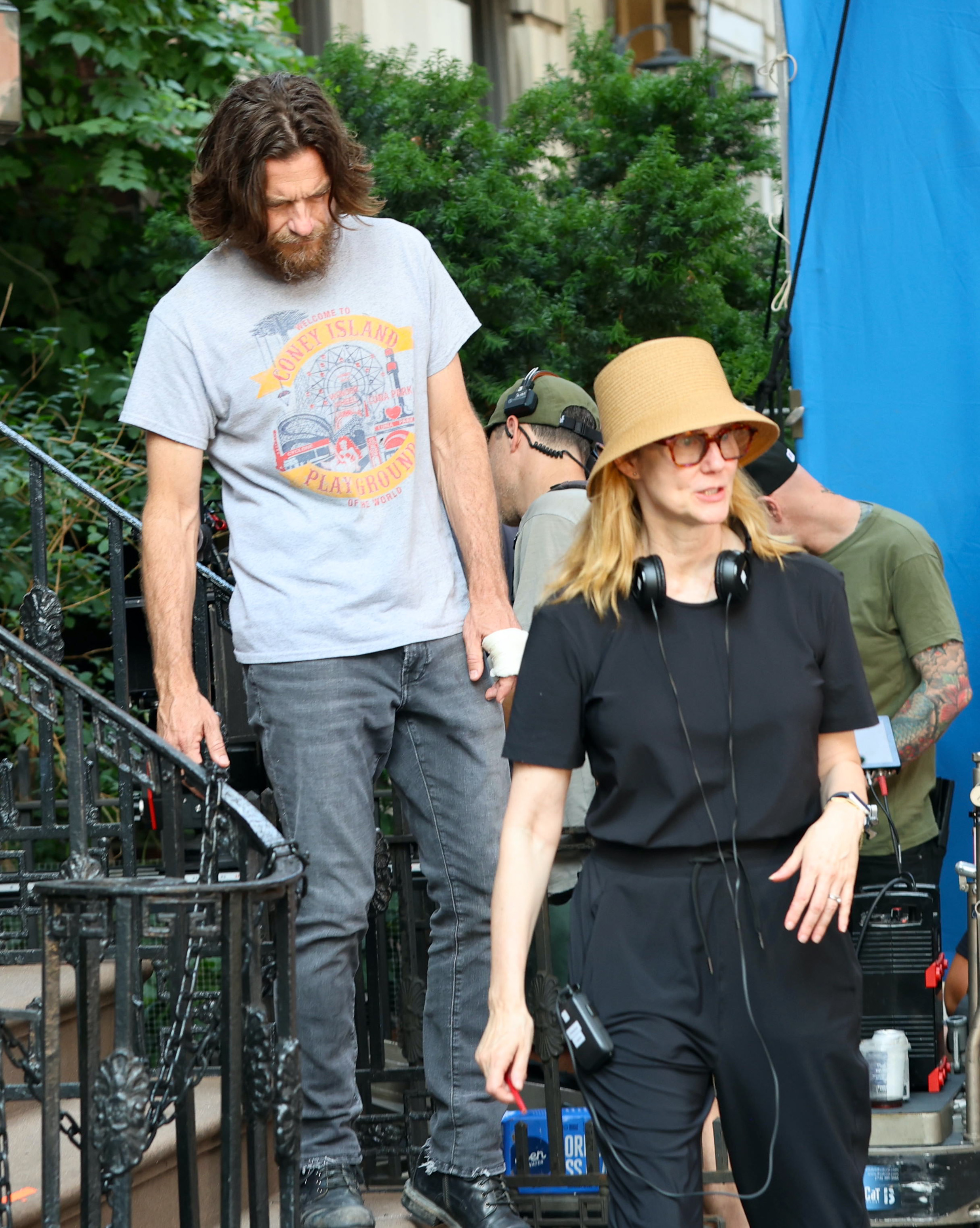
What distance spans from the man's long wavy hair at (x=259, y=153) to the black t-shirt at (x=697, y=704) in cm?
125

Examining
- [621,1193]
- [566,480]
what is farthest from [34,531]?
[621,1193]

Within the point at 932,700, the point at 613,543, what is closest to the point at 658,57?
the point at 932,700

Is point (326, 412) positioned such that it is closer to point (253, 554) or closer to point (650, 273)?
point (253, 554)

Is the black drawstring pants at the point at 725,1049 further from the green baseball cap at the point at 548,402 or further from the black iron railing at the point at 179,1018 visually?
the green baseball cap at the point at 548,402

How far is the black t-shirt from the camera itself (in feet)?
8.57

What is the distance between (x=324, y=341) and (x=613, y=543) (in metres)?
1.00

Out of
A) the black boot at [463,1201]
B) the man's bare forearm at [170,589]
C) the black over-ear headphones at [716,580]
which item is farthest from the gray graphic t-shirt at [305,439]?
the black boot at [463,1201]

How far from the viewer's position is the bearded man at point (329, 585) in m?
3.30

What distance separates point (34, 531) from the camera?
16.9 ft

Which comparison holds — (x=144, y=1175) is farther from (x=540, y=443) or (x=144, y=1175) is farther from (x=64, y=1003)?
(x=540, y=443)

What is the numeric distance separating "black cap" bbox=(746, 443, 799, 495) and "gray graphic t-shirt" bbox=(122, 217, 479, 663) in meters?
1.76

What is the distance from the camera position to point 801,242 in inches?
215

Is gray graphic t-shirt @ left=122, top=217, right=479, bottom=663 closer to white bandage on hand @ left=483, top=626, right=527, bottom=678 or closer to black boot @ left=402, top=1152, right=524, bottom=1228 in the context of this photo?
white bandage on hand @ left=483, top=626, right=527, bottom=678

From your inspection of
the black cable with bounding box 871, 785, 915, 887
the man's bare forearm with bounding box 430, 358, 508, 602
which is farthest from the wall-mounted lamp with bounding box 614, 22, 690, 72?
the man's bare forearm with bounding box 430, 358, 508, 602
